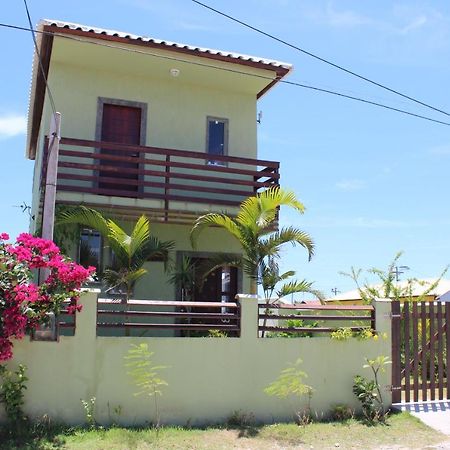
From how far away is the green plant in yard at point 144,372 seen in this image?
7680 mm

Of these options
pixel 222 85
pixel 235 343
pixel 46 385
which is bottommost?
pixel 46 385

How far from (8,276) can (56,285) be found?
652mm

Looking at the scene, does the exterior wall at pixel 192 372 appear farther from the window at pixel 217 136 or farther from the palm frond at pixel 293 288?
the window at pixel 217 136

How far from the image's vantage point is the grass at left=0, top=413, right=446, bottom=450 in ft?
22.4

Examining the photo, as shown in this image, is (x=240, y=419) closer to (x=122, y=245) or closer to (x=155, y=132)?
(x=122, y=245)

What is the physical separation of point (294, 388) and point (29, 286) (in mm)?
4098

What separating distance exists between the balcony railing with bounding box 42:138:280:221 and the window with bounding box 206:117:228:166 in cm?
40

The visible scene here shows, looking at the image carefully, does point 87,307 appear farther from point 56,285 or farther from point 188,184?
point 188,184

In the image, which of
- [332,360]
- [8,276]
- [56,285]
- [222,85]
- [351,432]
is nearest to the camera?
[8,276]

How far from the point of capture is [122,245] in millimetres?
9398

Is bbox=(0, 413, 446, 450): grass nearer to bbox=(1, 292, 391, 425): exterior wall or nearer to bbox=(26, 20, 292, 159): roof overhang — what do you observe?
bbox=(1, 292, 391, 425): exterior wall

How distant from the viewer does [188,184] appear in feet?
42.0

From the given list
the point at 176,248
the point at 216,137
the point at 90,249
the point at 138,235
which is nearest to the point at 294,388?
the point at 138,235

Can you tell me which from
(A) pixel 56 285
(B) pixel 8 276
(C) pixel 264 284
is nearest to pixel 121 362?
(A) pixel 56 285
